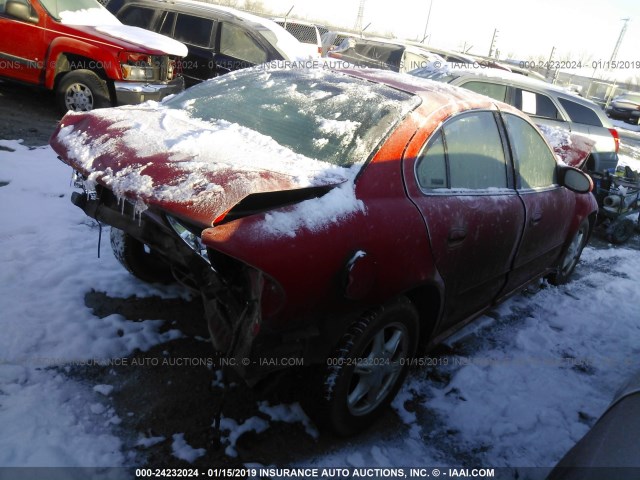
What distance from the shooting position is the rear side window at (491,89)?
6824mm

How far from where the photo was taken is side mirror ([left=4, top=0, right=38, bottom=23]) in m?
6.44

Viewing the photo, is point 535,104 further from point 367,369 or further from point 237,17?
point 367,369

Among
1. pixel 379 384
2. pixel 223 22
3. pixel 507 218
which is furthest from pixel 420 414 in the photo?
pixel 223 22

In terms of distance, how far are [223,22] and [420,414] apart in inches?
300

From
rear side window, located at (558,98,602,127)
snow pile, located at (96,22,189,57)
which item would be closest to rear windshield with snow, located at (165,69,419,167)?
snow pile, located at (96,22,189,57)

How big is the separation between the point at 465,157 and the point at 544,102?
5.72 m

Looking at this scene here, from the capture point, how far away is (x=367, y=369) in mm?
2307

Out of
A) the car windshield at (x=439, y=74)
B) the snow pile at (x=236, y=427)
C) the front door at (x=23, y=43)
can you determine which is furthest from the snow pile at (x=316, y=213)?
the front door at (x=23, y=43)

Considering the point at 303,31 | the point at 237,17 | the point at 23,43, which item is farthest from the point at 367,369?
the point at 303,31

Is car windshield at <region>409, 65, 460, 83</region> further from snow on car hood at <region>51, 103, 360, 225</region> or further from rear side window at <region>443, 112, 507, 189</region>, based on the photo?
snow on car hood at <region>51, 103, 360, 225</region>

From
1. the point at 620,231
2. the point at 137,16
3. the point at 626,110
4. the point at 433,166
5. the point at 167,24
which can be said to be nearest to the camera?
the point at 433,166

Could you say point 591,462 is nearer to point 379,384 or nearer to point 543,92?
point 379,384

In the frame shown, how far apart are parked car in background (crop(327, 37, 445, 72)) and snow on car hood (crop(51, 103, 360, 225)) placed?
8.13 m

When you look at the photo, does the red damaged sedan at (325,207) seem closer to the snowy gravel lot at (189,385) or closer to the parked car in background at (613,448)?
the snowy gravel lot at (189,385)
